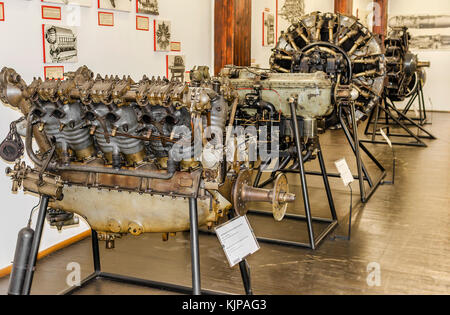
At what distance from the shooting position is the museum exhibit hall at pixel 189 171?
256cm

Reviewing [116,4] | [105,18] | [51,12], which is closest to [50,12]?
[51,12]

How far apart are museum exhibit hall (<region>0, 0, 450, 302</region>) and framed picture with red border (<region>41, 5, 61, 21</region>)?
0.04 feet

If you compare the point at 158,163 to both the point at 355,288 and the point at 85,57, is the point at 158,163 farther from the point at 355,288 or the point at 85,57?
the point at 85,57

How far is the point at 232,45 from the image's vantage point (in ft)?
20.9

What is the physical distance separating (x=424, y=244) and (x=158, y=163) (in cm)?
243

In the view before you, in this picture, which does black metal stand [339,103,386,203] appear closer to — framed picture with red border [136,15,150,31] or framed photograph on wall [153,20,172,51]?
framed photograph on wall [153,20,172,51]

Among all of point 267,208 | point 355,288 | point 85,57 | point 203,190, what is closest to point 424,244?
Result: point 355,288

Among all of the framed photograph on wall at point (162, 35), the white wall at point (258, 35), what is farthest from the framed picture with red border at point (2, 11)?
the white wall at point (258, 35)

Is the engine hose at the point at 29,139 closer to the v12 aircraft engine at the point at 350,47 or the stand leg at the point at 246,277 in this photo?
the stand leg at the point at 246,277

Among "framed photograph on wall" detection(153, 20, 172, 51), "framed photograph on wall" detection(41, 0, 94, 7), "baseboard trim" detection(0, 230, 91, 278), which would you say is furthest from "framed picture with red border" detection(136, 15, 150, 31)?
"baseboard trim" detection(0, 230, 91, 278)

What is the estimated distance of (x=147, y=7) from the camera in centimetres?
489

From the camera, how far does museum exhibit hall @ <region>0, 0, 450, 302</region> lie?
2.56m

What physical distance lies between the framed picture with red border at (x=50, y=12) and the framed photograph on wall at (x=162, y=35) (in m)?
1.32

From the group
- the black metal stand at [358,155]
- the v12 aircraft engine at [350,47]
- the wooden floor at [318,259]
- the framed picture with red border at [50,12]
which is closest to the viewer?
the wooden floor at [318,259]
